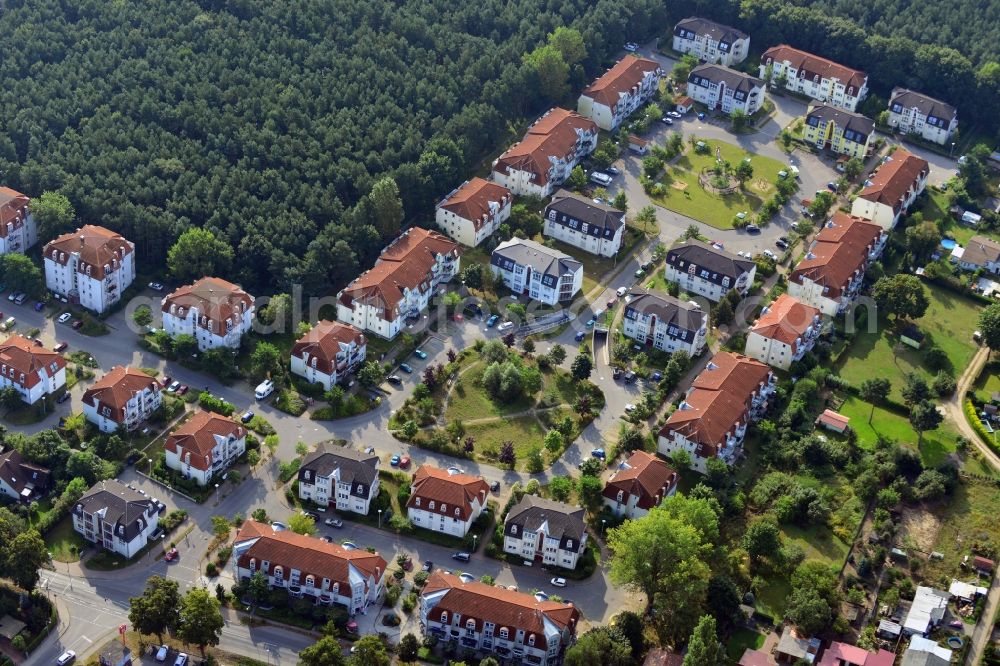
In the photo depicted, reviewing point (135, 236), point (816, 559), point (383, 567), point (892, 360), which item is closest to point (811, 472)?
point (816, 559)

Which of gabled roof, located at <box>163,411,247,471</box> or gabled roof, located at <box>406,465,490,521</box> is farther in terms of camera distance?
gabled roof, located at <box>163,411,247,471</box>

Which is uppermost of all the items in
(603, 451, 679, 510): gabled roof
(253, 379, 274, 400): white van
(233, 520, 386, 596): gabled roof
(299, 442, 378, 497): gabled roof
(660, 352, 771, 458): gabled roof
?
(660, 352, 771, 458): gabled roof

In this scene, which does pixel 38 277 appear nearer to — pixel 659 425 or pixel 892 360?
pixel 659 425

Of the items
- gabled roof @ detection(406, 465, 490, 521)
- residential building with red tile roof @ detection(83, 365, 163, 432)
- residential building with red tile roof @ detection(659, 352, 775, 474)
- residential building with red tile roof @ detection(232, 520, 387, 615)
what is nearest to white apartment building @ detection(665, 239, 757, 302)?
residential building with red tile roof @ detection(659, 352, 775, 474)

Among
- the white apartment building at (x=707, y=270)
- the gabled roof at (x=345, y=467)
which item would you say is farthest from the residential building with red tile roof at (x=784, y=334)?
the gabled roof at (x=345, y=467)

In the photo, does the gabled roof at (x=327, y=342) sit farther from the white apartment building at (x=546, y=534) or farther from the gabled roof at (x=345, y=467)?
the white apartment building at (x=546, y=534)

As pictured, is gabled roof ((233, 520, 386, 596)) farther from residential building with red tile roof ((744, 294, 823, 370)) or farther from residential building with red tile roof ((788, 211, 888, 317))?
residential building with red tile roof ((788, 211, 888, 317))

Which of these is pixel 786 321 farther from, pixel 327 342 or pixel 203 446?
pixel 203 446
